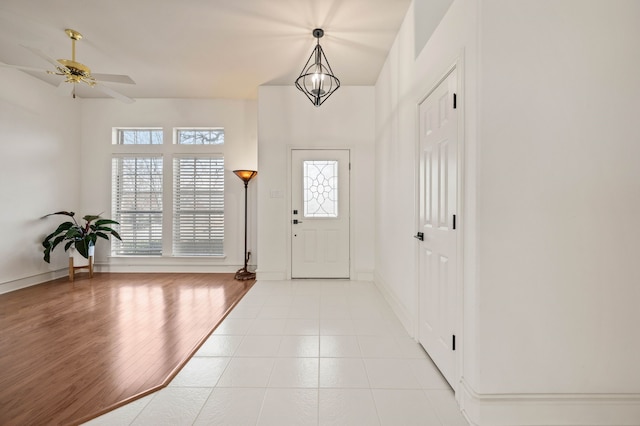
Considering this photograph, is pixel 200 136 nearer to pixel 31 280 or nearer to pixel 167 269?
pixel 167 269

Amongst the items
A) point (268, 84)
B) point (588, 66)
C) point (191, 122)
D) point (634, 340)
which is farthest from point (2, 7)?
point (634, 340)

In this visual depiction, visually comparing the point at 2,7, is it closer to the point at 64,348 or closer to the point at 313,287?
the point at 64,348

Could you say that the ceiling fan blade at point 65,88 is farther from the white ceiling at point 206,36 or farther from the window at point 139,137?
the window at point 139,137

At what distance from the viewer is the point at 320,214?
4602mm

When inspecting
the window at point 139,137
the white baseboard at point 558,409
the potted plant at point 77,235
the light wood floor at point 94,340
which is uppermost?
the window at point 139,137

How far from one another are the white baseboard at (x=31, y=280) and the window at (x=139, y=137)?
7.95 feet

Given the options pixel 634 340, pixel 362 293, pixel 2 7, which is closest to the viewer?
pixel 634 340

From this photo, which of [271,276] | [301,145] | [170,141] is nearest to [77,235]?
[170,141]

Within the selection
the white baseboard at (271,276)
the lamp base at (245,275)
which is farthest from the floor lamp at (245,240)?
the white baseboard at (271,276)

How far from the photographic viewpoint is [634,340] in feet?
4.83

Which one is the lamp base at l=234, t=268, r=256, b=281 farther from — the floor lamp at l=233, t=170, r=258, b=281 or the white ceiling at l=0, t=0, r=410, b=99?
the white ceiling at l=0, t=0, r=410, b=99

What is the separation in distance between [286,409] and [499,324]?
127 centimetres

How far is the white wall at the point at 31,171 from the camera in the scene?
13.1 feet

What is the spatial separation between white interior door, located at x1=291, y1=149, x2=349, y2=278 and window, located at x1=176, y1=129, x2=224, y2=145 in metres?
1.59
